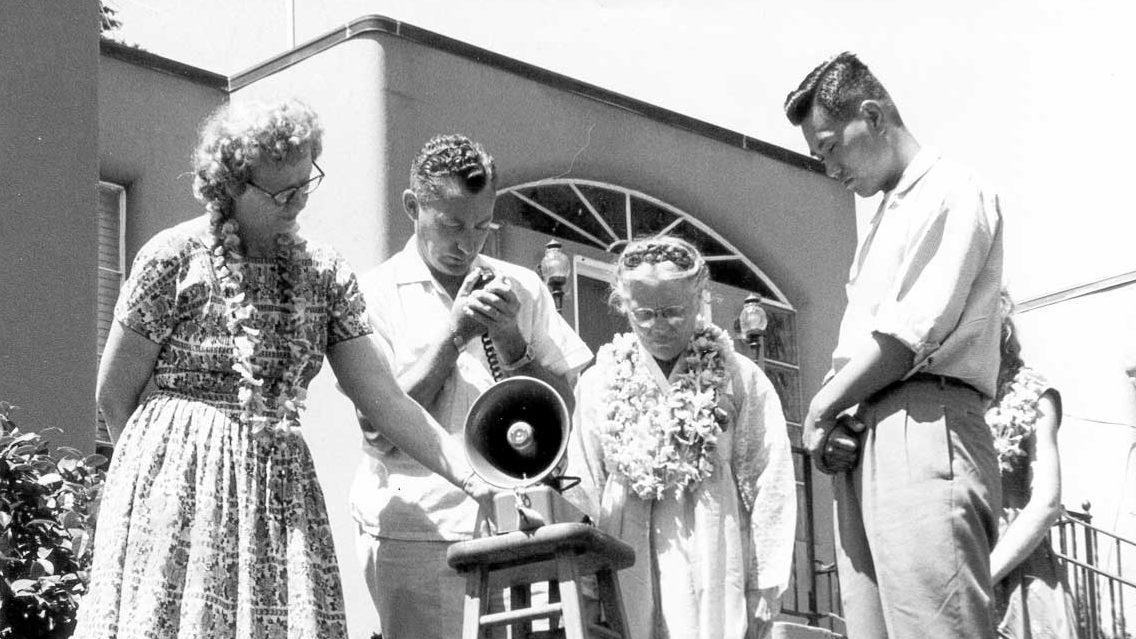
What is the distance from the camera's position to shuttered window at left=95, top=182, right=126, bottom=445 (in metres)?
11.1

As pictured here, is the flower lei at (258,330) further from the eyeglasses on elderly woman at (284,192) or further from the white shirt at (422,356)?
the white shirt at (422,356)

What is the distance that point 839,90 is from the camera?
16.3 feet

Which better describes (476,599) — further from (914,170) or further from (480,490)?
(914,170)

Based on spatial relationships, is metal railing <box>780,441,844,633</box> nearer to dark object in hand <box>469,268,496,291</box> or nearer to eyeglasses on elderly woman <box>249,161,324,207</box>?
dark object in hand <box>469,268,496,291</box>

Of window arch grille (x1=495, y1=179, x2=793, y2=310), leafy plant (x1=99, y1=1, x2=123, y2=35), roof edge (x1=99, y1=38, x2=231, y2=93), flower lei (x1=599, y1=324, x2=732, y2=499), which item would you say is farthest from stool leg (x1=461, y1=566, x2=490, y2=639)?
leafy plant (x1=99, y1=1, x2=123, y2=35)

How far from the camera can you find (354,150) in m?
11.7

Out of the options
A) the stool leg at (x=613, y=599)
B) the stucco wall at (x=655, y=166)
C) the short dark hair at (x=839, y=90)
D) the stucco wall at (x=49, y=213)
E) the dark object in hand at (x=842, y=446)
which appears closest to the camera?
the dark object in hand at (x=842, y=446)

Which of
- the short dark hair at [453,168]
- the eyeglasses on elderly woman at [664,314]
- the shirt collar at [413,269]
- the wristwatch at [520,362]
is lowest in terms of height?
the wristwatch at [520,362]

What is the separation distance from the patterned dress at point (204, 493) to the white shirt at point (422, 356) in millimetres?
689

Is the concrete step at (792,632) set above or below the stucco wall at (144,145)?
below

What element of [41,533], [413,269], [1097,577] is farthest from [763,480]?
[1097,577]

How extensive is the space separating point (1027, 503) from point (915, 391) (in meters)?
1.64

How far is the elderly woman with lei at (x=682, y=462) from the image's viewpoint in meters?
5.56

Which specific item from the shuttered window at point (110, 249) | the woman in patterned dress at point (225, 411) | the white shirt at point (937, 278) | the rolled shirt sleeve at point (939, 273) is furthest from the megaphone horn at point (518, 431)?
the shuttered window at point (110, 249)
